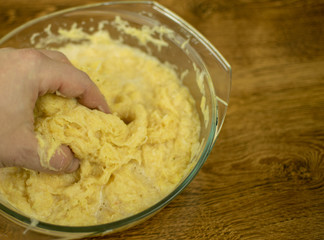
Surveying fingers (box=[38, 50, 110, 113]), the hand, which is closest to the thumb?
the hand

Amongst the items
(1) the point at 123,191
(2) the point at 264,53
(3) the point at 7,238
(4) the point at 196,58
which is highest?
(2) the point at 264,53

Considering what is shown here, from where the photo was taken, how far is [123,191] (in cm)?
114

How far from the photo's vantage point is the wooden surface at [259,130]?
1.20 m

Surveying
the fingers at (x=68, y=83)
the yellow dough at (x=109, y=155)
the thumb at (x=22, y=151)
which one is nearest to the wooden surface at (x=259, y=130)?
the yellow dough at (x=109, y=155)

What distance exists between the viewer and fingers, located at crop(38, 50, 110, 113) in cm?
93

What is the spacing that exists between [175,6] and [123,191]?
3.53ft

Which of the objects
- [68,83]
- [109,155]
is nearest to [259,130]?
[109,155]

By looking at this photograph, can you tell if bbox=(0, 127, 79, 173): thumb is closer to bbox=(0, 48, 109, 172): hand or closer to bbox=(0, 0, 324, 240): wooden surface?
bbox=(0, 48, 109, 172): hand

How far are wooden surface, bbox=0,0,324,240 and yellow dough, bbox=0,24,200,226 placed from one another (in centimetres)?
12

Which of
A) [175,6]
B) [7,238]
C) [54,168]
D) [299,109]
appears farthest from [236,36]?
[7,238]

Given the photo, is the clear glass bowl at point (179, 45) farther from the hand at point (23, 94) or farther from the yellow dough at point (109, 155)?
the hand at point (23, 94)

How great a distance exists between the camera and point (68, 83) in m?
0.99

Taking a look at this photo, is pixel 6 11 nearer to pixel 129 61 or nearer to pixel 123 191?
pixel 129 61

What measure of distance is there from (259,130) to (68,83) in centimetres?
84
